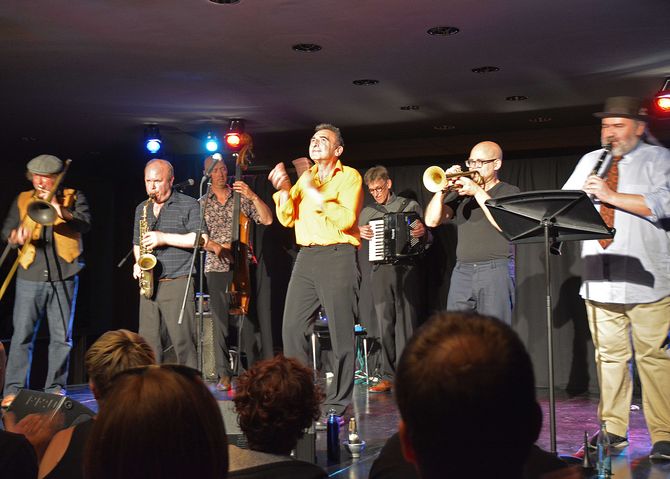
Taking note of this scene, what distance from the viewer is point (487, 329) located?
123 cm

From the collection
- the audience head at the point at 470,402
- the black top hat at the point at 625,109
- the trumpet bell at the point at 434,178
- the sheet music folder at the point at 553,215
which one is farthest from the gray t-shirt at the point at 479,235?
the audience head at the point at 470,402

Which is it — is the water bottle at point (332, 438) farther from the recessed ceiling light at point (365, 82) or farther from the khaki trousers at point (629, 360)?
the recessed ceiling light at point (365, 82)

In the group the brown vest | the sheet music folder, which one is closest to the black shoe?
the sheet music folder

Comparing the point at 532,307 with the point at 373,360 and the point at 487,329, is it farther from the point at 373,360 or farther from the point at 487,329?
the point at 487,329

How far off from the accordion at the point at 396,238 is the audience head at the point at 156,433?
6.64 m

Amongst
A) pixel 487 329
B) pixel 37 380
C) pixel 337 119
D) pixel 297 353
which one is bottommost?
pixel 37 380

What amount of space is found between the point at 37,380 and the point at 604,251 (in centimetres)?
697

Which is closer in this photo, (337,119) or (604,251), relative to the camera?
(604,251)

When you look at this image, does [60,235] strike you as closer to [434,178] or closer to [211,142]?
[211,142]

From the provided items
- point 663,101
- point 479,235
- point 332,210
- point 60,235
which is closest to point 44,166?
→ point 60,235

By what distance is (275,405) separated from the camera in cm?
238

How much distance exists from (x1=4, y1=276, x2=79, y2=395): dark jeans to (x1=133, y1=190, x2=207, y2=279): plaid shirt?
2.71 feet

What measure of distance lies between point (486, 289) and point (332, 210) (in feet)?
4.29

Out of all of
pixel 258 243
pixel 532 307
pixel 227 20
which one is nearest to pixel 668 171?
pixel 227 20
